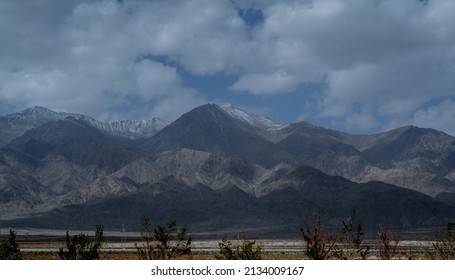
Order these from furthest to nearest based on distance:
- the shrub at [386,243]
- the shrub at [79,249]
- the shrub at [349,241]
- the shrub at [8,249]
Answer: the shrub at [8,249] < the shrub at [349,241] < the shrub at [386,243] < the shrub at [79,249]

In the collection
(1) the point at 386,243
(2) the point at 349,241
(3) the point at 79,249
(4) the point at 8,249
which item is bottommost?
(1) the point at 386,243

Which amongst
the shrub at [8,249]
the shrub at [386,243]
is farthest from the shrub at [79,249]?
the shrub at [386,243]

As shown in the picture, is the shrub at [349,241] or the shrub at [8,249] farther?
the shrub at [8,249]

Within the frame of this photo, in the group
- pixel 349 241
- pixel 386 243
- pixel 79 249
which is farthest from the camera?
pixel 349 241

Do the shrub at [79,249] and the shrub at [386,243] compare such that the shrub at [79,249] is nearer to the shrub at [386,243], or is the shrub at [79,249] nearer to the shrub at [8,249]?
the shrub at [8,249]

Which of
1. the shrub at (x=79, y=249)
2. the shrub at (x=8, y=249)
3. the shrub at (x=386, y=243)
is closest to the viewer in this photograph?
the shrub at (x=79, y=249)

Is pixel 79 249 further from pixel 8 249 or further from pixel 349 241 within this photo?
pixel 349 241

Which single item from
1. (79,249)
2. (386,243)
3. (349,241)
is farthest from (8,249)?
(386,243)

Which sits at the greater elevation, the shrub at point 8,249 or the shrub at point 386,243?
the shrub at point 8,249

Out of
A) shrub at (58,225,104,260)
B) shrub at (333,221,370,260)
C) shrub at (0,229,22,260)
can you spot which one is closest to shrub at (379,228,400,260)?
shrub at (333,221,370,260)

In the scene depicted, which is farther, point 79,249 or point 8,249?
point 8,249
